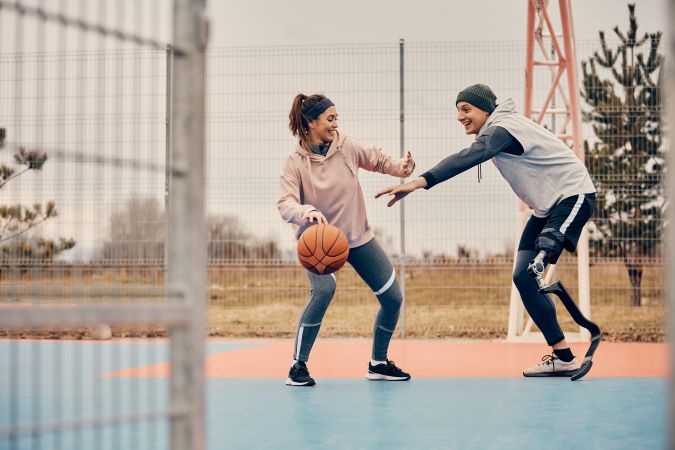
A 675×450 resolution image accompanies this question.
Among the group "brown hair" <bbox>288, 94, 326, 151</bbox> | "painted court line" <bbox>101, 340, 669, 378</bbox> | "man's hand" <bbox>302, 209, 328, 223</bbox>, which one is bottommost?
"painted court line" <bbox>101, 340, 669, 378</bbox>

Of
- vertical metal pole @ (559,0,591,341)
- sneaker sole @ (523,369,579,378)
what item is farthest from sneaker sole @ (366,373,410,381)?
vertical metal pole @ (559,0,591,341)

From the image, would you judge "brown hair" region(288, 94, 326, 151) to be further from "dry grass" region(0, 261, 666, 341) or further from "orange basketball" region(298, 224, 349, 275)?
"dry grass" region(0, 261, 666, 341)

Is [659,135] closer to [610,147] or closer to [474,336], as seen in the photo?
[610,147]

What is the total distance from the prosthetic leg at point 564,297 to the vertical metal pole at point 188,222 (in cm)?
332

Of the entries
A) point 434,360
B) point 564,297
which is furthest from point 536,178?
point 434,360

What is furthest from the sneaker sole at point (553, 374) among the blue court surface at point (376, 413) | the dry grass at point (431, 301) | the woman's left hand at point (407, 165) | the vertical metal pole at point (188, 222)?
the vertical metal pole at point (188, 222)

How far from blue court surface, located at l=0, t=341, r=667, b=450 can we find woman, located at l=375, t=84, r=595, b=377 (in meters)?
0.47

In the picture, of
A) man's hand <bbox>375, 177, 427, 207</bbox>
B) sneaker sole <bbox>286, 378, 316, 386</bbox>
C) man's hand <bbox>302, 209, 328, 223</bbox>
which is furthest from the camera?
sneaker sole <bbox>286, 378, 316, 386</bbox>

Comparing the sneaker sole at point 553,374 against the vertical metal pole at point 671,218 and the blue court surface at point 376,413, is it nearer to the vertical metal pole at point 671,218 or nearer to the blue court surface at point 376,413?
the blue court surface at point 376,413

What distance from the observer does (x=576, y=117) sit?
8.18 metres

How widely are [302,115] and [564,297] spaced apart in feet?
6.18

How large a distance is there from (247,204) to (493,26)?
10.7ft

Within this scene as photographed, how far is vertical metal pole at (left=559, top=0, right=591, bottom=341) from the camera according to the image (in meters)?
7.89

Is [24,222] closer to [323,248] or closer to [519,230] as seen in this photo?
[323,248]
